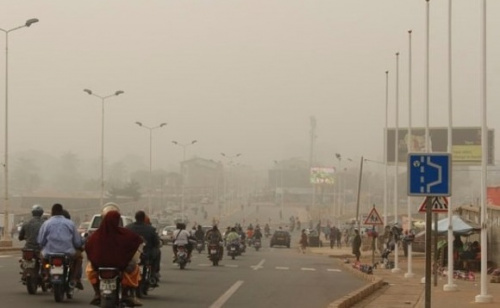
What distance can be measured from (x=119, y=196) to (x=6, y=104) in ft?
380

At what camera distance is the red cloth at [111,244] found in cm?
1335

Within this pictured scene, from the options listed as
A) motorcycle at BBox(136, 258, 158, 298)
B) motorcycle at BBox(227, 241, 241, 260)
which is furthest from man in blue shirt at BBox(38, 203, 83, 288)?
motorcycle at BBox(227, 241, 241, 260)

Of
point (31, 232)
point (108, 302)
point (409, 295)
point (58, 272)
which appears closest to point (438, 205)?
point (409, 295)

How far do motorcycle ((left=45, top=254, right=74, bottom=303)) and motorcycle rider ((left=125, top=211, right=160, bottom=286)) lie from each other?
140cm

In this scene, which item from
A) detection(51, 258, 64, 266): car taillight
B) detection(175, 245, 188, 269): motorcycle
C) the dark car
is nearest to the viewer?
detection(51, 258, 64, 266): car taillight

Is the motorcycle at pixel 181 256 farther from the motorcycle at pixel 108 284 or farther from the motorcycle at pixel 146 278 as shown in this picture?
the motorcycle at pixel 108 284

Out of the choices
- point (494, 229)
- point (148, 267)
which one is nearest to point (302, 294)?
point (148, 267)

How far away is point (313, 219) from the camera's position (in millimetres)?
171000

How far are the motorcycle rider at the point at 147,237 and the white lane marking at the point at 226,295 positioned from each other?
1481 millimetres

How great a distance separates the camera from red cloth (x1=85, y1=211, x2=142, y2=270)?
526 inches

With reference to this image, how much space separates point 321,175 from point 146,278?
538ft

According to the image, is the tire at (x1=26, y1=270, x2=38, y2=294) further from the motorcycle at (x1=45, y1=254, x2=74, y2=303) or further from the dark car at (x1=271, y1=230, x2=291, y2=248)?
the dark car at (x1=271, y1=230, x2=291, y2=248)

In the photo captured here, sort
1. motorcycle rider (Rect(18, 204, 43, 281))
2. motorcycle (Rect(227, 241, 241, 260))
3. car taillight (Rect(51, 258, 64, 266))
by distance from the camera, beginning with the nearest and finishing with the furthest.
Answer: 1. car taillight (Rect(51, 258, 64, 266))
2. motorcycle rider (Rect(18, 204, 43, 281))
3. motorcycle (Rect(227, 241, 241, 260))

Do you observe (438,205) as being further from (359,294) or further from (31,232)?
(31,232)
